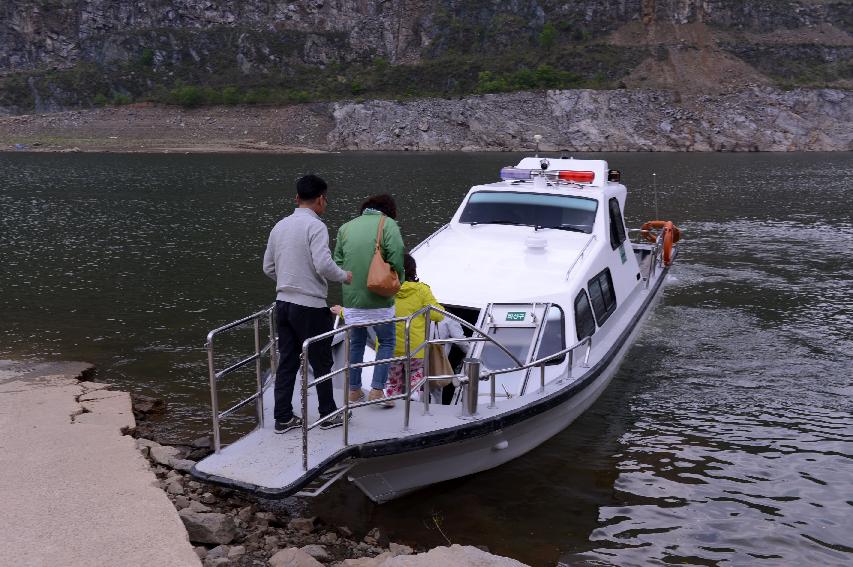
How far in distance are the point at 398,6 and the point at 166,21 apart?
35.9 metres

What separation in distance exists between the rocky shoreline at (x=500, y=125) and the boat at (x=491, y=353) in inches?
2883

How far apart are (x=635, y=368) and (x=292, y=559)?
8.37m

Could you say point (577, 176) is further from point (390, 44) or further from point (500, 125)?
point (390, 44)

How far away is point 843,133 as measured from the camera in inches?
3521

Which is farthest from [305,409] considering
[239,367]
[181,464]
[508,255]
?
[508,255]

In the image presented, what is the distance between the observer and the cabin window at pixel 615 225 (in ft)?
44.0

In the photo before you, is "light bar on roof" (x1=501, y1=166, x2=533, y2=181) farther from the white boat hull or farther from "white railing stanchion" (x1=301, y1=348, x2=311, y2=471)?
"white railing stanchion" (x1=301, y1=348, x2=311, y2=471)

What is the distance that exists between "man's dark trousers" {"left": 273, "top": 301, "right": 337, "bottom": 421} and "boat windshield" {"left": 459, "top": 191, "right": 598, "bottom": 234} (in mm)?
5941

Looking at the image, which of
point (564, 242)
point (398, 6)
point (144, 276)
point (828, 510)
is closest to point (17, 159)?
point (144, 276)

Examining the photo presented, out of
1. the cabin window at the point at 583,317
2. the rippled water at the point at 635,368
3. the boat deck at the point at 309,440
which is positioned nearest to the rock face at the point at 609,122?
the rippled water at the point at 635,368

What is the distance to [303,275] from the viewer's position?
24.3 ft

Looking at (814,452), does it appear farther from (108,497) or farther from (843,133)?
(843,133)

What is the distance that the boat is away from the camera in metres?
7.47

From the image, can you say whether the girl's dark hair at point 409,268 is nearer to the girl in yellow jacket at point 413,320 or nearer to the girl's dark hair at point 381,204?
the girl in yellow jacket at point 413,320
